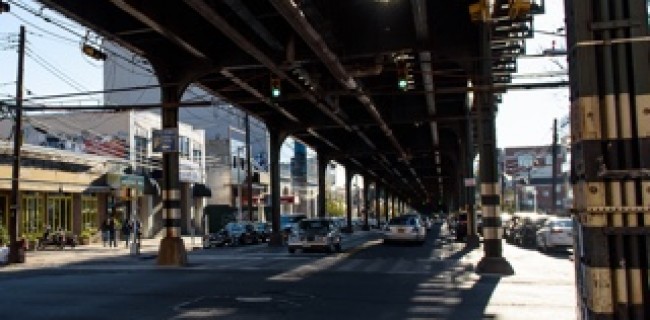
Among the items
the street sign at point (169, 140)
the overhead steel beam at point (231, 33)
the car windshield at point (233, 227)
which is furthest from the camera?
the car windshield at point (233, 227)

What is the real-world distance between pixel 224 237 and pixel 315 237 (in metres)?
11.8

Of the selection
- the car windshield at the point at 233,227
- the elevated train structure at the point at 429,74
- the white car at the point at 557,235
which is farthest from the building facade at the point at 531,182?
the white car at the point at 557,235

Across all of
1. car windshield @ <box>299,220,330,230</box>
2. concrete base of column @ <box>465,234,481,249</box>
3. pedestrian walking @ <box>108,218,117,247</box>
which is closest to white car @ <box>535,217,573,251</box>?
concrete base of column @ <box>465,234,481,249</box>

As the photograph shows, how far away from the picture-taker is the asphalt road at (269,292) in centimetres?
1223

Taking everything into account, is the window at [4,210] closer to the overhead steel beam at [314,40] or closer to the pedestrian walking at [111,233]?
the pedestrian walking at [111,233]

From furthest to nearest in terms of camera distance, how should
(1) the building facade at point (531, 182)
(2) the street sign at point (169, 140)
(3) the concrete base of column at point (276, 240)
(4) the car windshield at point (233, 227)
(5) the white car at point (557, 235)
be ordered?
(1) the building facade at point (531, 182), (4) the car windshield at point (233, 227), (3) the concrete base of column at point (276, 240), (5) the white car at point (557, 235), (2) the street sign at point (169, 140)

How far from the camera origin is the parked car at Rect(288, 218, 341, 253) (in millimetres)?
31203

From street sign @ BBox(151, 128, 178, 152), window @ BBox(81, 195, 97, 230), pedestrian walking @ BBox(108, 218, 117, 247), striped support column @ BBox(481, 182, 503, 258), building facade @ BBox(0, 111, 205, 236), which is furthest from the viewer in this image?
→ window @ BBox(81, 195, 97, 230)

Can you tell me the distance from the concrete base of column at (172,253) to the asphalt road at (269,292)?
60cm

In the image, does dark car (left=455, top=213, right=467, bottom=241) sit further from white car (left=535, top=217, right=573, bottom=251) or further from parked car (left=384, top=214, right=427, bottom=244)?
white car (left=535, top=217, right=573, bottom=251)

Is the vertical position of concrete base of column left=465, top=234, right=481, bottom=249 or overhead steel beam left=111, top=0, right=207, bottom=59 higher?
overhead steel beam left=111, top=0, right=207, bottom=59

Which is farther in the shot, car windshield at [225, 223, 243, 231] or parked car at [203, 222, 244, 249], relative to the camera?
car windshield at [225, 223, 243, 231]

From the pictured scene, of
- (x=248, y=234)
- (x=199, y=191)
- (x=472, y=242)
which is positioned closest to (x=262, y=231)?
(x=248, y=234)

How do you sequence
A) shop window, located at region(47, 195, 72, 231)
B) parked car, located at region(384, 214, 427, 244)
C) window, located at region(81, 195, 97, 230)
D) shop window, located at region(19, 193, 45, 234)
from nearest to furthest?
parked car, located at region(384, 214, 427, 244) < shop window, located at region(19, 193, 45, 234) < shop window, located at region(47, 195, 72, 231) < window, located at region(81, 195, 97, 230)
